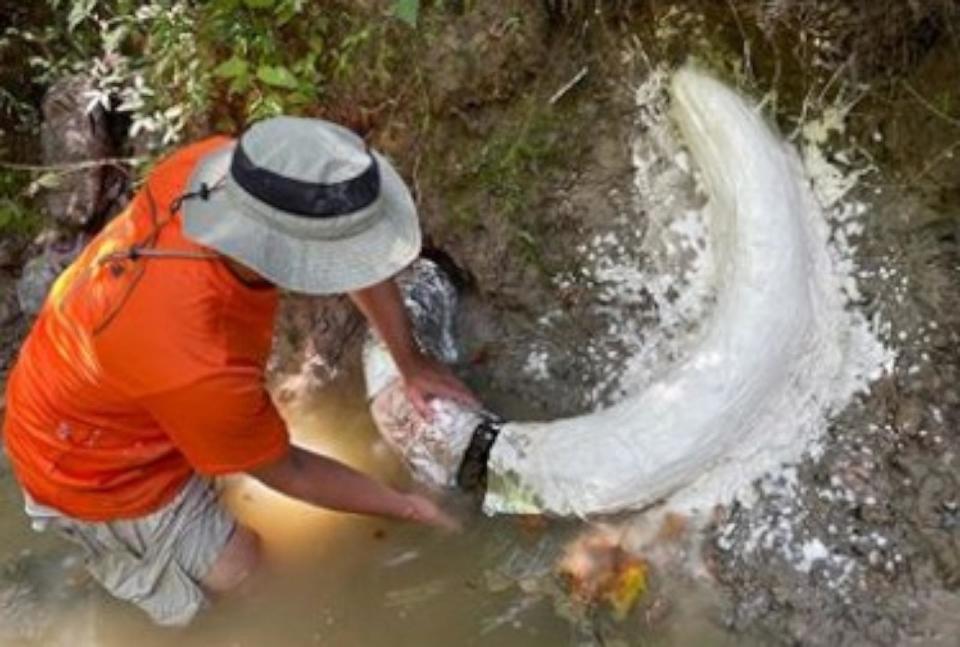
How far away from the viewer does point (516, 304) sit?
4273 millimetres

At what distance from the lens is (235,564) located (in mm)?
3840

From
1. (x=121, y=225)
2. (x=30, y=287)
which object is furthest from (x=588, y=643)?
(x=30, y=287)

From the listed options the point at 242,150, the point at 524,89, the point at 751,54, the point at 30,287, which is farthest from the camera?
the point at 30,287

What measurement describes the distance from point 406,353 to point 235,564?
854mm

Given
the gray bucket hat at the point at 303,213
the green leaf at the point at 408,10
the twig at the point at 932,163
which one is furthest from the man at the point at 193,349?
the twig at the point at 932,163

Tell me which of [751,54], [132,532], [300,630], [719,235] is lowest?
[300,630]

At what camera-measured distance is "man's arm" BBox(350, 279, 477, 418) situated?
369 centimetres

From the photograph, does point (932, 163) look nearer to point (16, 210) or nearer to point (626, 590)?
point (626, 590)

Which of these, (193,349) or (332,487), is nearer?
(193,349)

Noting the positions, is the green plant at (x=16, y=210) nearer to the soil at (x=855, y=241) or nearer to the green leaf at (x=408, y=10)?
the soil at (x=855, y=241)

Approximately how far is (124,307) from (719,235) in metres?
1.90

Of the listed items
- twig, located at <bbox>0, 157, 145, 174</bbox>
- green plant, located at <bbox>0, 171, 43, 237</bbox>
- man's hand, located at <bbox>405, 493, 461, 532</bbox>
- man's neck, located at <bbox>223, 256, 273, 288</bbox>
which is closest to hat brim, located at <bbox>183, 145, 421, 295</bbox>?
man's neck, located at <bbox>223, 256, 273, 288</bbox>

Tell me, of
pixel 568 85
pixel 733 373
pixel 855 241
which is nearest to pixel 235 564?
pixel 733 373

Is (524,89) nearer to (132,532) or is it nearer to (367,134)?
(367,134)
